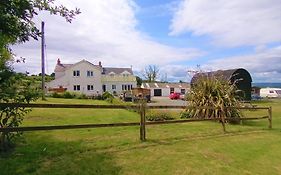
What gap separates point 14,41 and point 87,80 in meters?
56.8

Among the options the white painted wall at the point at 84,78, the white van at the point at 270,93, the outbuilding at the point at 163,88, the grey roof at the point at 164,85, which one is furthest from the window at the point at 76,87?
the white van at the point at 270,93

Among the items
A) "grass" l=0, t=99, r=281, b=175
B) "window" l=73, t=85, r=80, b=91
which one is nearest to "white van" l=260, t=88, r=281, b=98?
"window" l=73, t=85, r=80, b=91

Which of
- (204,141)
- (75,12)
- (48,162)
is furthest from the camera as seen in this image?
(204,141)

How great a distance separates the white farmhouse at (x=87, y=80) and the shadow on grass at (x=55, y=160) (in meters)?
54.0

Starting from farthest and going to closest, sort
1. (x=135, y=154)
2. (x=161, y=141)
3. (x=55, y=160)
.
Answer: (x=161, y=141) → (x=135, y=154) → (x=55, y=160)

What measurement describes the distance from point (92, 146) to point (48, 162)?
5.92 ft

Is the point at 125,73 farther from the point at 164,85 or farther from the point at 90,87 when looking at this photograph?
the point at 90,87

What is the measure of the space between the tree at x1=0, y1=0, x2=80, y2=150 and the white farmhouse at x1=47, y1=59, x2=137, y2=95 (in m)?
54.2

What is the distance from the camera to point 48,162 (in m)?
6.85

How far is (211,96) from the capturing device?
1803 centimetres

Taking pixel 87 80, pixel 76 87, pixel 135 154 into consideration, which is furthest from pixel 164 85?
pixel 135 154

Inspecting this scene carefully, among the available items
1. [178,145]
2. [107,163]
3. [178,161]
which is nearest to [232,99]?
[178,145]

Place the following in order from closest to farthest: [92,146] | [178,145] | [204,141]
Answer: [92,146]
[178,145]
[204,141]

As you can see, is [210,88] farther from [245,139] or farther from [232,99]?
[245,139]
